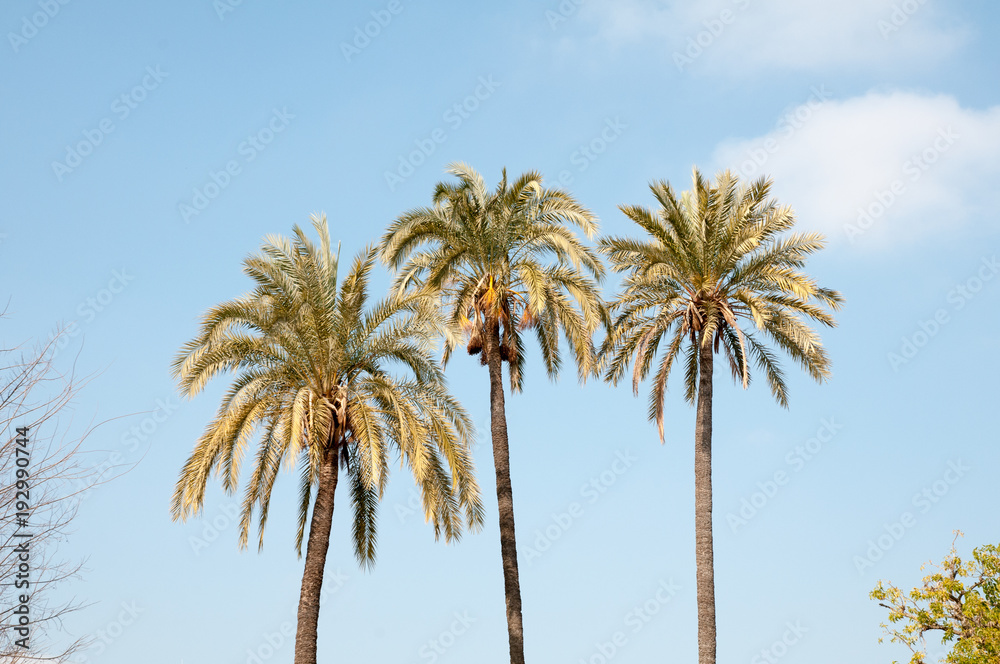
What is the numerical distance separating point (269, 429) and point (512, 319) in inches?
280

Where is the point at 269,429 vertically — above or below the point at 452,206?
below

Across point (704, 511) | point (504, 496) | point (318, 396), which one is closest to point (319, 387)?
point (318, 396)

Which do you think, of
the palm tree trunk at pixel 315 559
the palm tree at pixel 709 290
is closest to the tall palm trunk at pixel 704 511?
the palm tree at pixel 709 290

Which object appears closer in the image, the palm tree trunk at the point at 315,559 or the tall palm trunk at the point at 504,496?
the palm tree trunk at the point at 315,559

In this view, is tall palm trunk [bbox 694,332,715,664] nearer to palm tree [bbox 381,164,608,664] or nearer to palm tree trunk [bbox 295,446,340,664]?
palm tree [bbox 381,164,608,664]

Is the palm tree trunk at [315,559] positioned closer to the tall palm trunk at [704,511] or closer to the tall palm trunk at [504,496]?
the tall palm trunk at [504,496]

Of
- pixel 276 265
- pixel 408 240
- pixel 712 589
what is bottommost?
pixel 712 589

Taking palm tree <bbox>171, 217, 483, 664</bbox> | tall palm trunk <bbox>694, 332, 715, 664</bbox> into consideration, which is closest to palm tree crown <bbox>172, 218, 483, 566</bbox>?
palm tree <bbox>171, 217, 483, 664</bbox>

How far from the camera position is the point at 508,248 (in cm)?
2716

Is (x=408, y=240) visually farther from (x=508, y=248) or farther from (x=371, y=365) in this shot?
(x=371, y=365)

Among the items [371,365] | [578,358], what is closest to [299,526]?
[371,365]

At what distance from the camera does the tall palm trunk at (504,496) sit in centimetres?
2478

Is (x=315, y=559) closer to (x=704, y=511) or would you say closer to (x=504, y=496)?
(x=504, y=496)

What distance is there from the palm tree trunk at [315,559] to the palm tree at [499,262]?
4.58 meters
